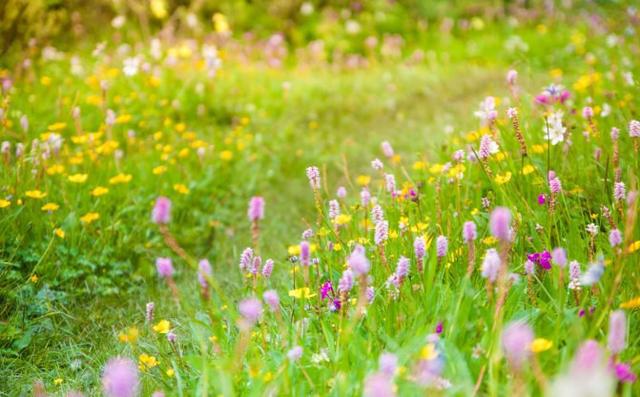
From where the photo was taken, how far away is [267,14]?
8477 mm

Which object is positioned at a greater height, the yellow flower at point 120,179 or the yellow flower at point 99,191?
the yellow flower at point 99,191

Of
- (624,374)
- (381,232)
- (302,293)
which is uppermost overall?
(624,374)

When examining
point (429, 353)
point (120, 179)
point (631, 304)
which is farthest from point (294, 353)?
point (120, 179)

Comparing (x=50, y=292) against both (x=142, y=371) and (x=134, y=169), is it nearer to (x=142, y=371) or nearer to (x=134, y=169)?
(x=142, y=371)

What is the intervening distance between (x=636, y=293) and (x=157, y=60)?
4.98 meters

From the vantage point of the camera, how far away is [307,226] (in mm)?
3492

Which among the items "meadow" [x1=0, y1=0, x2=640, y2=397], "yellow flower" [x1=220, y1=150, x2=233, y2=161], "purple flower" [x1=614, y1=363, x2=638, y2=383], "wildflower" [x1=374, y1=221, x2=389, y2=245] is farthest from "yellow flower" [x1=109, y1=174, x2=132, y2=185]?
"purple flower" [x1=614, y1=363, x2=638, y2=383]

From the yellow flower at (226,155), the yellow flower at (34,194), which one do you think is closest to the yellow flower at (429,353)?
the yellow flower at (34,194)

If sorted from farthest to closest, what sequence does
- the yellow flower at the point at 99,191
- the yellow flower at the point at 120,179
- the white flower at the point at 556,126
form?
1. the yellow flower at the point at 120,179
2. the yellow flower at the point at 99,191
3. the white flower at the point at 556,126

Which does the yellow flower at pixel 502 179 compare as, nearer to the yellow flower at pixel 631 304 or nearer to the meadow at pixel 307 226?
the meadow at pixel 307 226

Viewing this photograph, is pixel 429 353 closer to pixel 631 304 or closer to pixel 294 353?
pixel 294 353

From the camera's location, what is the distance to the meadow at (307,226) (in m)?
1.67

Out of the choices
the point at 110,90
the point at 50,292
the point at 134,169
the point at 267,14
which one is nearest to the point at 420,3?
the point at 267,14

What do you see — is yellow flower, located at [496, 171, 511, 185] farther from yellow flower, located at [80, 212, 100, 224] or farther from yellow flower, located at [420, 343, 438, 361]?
yellow flower, located at [80, 212, 100, 224]
